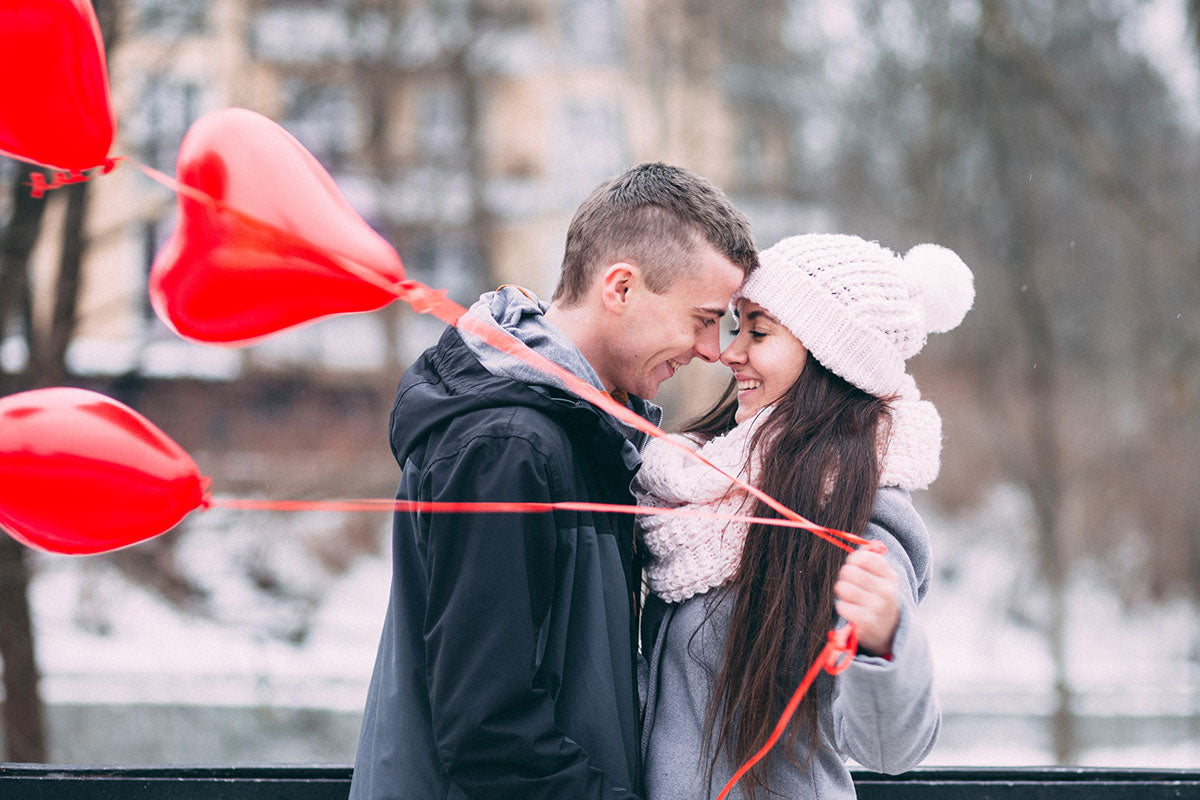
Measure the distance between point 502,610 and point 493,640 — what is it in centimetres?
4

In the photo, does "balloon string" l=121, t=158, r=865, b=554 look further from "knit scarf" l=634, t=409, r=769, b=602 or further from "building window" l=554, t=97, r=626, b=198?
"building window" l=554, t=97, r=626, b=198

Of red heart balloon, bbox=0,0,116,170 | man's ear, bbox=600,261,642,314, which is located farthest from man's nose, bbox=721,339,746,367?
red heart balloon, bbox=0,0,116,170

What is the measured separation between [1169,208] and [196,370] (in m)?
7.30

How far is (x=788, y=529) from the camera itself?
5.47ft

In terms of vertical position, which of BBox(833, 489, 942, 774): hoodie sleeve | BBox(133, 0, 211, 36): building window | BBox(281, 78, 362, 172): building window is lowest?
BBox(833, 489, 942, 774): hoodie sleeve

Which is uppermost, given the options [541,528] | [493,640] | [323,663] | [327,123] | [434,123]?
[434,123]

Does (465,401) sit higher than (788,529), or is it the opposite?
(465,401)

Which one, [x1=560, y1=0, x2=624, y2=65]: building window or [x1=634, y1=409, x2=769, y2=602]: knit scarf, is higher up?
[x1=560, y1=0, x2=624, y2=65]: building window

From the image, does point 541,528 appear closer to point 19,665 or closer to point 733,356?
point 733,356

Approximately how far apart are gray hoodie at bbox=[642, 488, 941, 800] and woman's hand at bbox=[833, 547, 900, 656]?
0.21 feet

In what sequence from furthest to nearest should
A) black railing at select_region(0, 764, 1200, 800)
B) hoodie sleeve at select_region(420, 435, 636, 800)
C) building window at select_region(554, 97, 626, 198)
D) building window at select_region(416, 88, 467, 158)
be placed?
building window at select_region(554, 97, 626, 198), building window at select_region(416, 88, 467, 158), black railing at select_region(0, 764, 1200, 800), hoodie sleeve at select_region(420, 435, 636, 800)

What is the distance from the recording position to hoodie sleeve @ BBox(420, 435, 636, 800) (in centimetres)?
142

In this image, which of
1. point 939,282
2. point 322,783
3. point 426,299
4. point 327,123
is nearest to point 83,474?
point 426,299

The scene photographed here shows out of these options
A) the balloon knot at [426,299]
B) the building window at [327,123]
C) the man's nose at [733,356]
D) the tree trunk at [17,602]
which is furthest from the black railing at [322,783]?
the building window at [327,123]
